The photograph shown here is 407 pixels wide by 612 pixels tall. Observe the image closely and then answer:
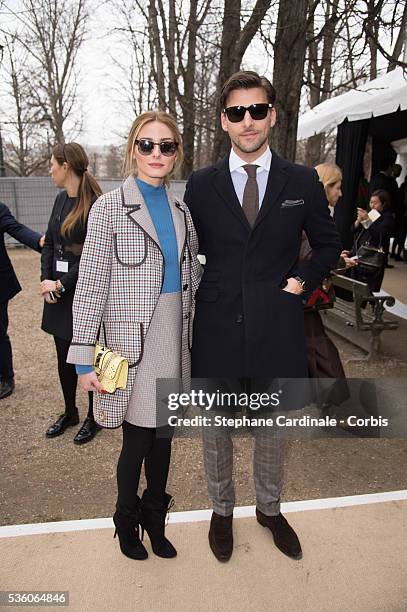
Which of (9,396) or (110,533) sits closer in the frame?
(110,533)

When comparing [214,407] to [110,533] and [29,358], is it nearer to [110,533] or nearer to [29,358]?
[110,533]

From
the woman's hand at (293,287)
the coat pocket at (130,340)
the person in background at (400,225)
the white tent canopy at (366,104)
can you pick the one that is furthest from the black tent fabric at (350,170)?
the coat pocket at (130,340)

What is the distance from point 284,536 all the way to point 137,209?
5.80ft

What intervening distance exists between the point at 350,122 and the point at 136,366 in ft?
25.1

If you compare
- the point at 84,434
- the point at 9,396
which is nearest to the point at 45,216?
the point at 9,396

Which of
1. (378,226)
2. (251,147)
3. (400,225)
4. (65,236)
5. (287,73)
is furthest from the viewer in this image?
(400,225)

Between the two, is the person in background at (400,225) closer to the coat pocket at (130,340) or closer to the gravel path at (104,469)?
the gravel path at (104,469)

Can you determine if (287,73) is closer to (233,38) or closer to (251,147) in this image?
(233,38)

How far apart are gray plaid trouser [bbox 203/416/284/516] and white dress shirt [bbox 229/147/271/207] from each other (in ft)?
3.65

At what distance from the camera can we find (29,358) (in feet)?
18.6

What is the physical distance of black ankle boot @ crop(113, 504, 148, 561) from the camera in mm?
2277

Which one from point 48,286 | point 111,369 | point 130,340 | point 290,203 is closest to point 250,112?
point 290,203

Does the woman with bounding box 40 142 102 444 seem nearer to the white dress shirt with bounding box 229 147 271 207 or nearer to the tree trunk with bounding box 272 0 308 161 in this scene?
the white dress shirt with bounding box 229 147 271 207

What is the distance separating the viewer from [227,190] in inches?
84.7
